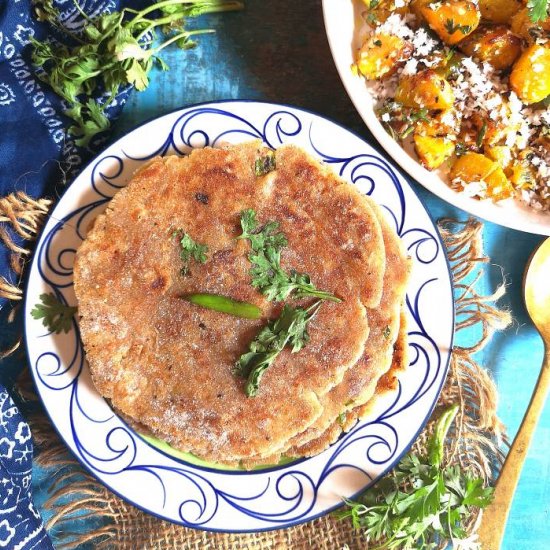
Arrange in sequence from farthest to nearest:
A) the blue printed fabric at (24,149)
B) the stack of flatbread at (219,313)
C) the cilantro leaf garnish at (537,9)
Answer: the blue printed fabric at (24,149) → the stack of flatbread at (219,313) → the cilantro leaf garnish at (537,9)

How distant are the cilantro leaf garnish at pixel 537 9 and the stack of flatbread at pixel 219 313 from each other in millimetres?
1049

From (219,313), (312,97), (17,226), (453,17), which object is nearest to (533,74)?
(453,17)

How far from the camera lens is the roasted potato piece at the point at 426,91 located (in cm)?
263

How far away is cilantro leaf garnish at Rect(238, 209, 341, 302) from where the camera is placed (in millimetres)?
2586

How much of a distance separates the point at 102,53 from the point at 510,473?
9.51 feet

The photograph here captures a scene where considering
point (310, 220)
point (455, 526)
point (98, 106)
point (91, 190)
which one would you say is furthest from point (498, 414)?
point (98, 106)

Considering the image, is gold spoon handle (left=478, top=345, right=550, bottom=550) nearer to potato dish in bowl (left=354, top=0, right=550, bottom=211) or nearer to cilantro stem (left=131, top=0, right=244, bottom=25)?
potato dish in bowl (left=354, top=0, right=550, bottom=211)

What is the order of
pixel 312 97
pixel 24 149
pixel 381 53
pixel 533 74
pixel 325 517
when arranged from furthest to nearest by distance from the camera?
1. pixel 312 97
2. pixel 325 517
3. pixel 24 149
4. pixel 381 53
5. pixel 533 74

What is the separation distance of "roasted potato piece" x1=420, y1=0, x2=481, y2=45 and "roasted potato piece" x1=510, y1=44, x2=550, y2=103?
27 centimetres

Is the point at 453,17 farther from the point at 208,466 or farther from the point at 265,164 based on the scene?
the point at 208,466

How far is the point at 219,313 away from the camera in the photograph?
8.59ft

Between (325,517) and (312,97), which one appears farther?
(312,97)

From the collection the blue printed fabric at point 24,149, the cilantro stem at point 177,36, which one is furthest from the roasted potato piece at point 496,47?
the blue printed fabric at point 24,149

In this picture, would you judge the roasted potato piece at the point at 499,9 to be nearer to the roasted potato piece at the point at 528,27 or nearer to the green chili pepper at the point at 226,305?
the roasted potato piece at the point at 528,27
